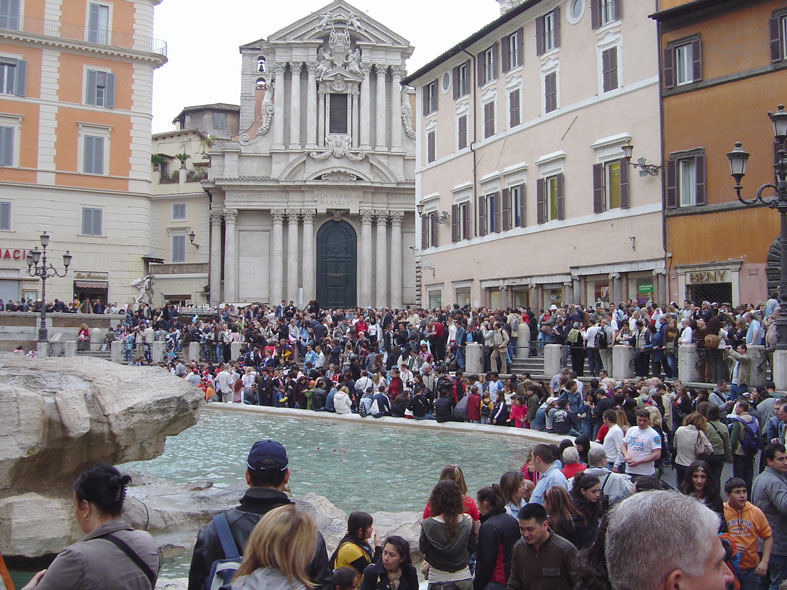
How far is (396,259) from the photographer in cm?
4925

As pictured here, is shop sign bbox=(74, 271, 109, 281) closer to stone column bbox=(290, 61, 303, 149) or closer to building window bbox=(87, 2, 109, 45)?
building window bbox=(87, 2, 109, 45)

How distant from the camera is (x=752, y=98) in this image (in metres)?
23.4

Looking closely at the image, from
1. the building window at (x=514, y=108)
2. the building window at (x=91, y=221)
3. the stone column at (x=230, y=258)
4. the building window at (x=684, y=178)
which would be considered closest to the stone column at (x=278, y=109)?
the stone column at (x=230, y=258)

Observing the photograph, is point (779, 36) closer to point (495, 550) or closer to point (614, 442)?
point (614, 442)

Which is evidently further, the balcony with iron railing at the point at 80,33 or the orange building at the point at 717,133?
the balcony with iron railing at the point at 80,33

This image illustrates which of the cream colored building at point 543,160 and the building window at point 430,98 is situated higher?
the building window at point 430,98

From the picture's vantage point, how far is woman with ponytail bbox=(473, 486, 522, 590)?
6.03m

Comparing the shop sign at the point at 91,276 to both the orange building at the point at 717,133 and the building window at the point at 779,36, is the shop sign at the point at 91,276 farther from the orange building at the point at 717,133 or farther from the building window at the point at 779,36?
the building window at the point at 779,36

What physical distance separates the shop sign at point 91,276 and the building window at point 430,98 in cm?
1843

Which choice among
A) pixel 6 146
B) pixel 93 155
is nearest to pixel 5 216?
pixel 6 146

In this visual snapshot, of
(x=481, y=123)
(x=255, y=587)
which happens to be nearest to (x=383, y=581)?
(x=255, y=587)

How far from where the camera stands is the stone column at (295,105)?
160 feet

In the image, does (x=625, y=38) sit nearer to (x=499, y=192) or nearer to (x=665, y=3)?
(x=665, y=3)

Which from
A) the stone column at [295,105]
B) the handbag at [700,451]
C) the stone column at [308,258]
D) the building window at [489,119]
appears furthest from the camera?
the stone column at [295,105]
